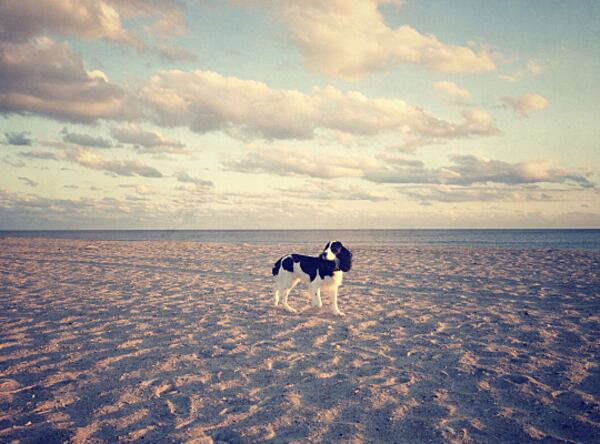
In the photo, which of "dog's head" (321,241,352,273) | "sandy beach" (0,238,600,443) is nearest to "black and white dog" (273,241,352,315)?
"dog's head" (321,241,352,273)

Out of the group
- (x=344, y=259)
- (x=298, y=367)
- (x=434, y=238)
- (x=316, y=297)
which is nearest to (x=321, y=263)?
(x=344, y=259)

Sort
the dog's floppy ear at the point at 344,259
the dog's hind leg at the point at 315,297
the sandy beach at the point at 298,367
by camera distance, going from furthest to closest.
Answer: the dog's hind leg at the point at 315,297 < the dog's floppy ear at the point at 344,259 < the sandy beach at the point at 298,367

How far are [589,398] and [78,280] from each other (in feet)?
48.3

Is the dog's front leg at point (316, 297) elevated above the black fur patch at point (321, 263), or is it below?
below

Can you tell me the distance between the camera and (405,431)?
4.04 metres

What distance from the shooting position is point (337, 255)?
897cm

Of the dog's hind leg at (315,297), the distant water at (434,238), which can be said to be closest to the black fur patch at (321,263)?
the dog's hind leg at (315,297)

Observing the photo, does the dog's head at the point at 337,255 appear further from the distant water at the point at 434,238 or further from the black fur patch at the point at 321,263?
the distant water at the point at 434,238

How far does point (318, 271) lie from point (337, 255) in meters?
0.58

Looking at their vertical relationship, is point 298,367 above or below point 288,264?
below

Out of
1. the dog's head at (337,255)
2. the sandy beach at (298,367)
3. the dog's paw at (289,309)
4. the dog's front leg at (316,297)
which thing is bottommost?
the sandy beach at (298,367)

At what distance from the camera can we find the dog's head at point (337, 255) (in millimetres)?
8742

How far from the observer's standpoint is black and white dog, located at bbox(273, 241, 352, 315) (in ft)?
29.1

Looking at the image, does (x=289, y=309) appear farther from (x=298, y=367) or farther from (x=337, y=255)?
(x=298, y=367)
